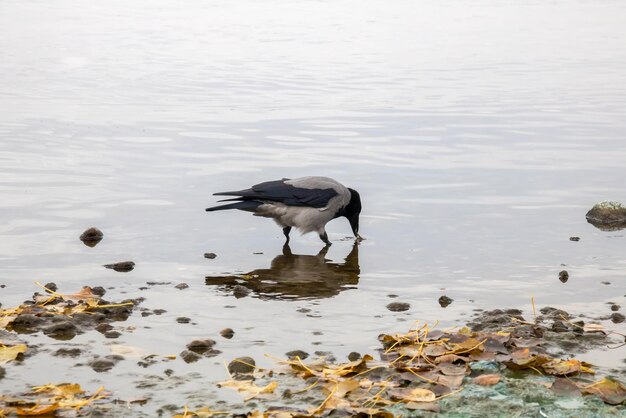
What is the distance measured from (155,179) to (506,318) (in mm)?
6475

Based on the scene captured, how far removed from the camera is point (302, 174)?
Result: 13.3 m

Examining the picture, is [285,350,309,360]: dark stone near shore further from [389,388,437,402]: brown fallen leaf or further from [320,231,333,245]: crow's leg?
[320,231,333,245]: crow's leg

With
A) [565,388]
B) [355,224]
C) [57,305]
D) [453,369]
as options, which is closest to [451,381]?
[453,369]

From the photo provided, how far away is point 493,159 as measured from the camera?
47.4 ft

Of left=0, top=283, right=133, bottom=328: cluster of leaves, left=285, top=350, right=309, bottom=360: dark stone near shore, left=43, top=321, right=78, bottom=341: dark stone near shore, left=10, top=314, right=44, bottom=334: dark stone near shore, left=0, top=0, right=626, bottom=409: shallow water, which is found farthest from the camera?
left=0, top=0, right=626, bottom=409: shallow water

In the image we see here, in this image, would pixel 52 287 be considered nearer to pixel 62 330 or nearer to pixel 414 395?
pixel 62 330

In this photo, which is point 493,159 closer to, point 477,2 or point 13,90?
point 13,90

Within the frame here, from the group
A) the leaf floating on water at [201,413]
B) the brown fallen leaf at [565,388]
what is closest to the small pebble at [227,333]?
the leaf floating on water at [201,413]

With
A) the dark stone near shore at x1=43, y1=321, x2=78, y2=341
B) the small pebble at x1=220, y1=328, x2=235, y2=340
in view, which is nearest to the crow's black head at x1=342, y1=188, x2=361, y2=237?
the small pebble at x1=220, y1=328, x2=235, y2=340

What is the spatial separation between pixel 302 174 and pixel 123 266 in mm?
4447

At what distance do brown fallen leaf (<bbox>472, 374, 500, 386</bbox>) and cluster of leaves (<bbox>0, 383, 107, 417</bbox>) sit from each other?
2155 mm

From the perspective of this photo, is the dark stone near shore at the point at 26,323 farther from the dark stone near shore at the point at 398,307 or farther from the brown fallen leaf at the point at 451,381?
the brown fallen leaf at the point at 451,381

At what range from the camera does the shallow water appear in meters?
8.22

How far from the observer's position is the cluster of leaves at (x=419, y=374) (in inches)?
223
